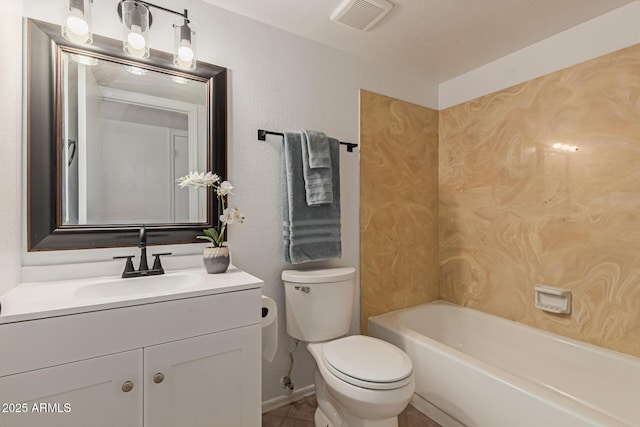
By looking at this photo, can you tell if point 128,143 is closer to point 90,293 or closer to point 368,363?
point 90,293

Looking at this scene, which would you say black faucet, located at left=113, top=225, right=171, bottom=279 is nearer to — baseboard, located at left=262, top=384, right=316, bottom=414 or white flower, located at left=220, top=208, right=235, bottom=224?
white flower, located at left=220, top=208, right=235, bottom=224

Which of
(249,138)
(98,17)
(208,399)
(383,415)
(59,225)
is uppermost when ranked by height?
(98,17)

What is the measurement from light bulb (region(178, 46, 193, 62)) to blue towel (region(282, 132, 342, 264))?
59 cm

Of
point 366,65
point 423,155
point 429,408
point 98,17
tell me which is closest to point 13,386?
point 98,17

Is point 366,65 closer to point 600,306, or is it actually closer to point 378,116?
point 378,116

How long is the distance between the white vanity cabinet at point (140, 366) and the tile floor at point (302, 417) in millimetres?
524

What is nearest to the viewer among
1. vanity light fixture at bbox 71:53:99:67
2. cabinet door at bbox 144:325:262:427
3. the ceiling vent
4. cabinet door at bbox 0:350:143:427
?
cabinet door at bbox 0:350:143:427

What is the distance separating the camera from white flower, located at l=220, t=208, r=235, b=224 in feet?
4.70

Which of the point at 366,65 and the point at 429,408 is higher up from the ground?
the point at 366,65

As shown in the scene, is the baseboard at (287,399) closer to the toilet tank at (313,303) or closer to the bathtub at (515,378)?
the toilet tank at (313,303)

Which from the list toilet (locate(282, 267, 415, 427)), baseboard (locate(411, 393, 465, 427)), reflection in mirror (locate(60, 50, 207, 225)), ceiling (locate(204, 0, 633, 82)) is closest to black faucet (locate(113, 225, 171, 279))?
reflection in mirror (locate(60, 50, 207, 225))

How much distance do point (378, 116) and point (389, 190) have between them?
54 centimetres

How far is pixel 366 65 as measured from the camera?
2.08 metres

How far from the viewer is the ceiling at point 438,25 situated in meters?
1.53
